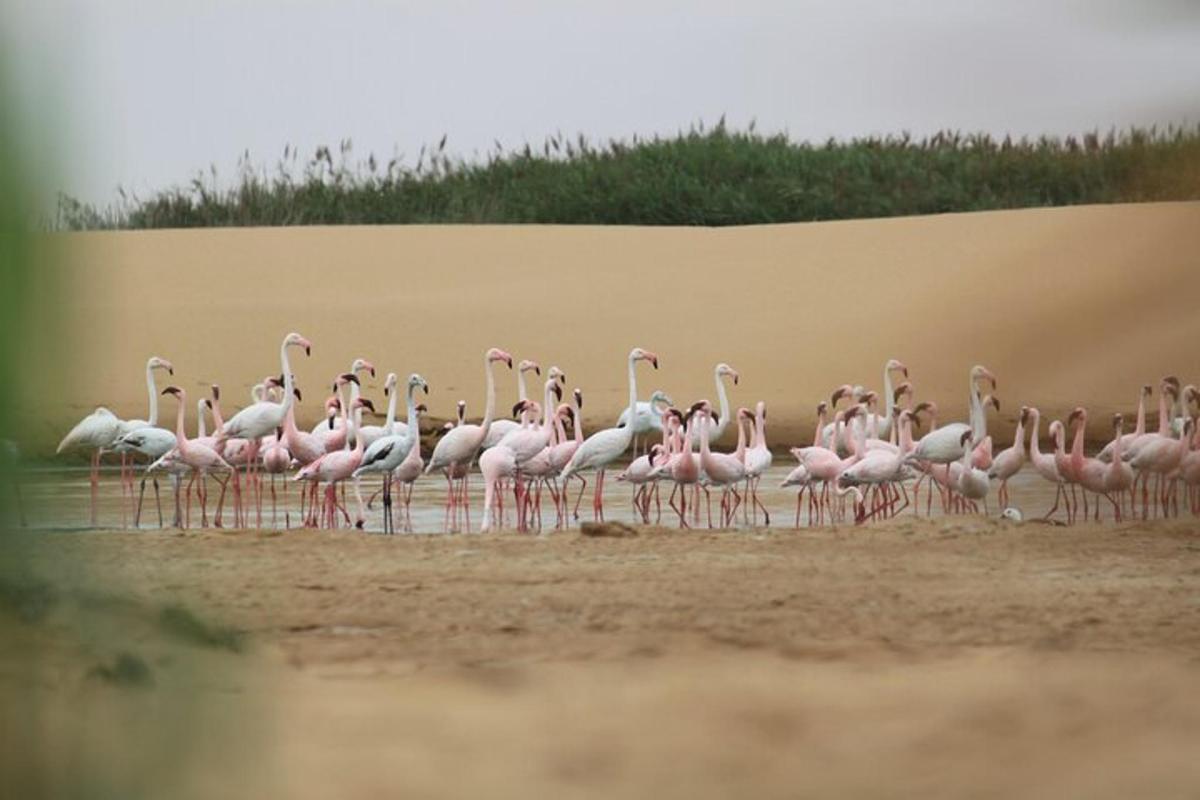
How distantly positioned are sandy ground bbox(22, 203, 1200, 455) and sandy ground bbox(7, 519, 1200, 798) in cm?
597

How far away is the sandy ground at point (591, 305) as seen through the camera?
65.9 feet

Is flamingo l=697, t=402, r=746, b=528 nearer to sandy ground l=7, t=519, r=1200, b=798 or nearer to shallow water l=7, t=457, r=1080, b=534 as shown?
shallow water l=7, t=457, r=1080, b=534

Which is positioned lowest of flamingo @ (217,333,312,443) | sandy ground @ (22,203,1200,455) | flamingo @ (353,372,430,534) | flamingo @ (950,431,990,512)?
flamingo @ (950,431,990,512)

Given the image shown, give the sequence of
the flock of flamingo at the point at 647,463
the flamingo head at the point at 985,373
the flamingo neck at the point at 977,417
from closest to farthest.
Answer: the flamingo head at the point at 985,373
the flock of flamingo at the point at 647,463
the flamingo neck at the point at 977,417

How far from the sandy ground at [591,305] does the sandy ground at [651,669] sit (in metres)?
5.97

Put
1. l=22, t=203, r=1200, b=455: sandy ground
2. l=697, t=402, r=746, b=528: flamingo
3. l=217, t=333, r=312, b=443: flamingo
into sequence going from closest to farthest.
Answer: l=697, t=402, r=746, b=528: flamingo → l=217, t=333, r=312, b=443: flamingo → l=22, t=203, r=1200, b=455: sandy ground

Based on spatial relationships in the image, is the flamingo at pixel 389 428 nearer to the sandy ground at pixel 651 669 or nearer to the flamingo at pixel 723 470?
the flamingo at pixel 723 470

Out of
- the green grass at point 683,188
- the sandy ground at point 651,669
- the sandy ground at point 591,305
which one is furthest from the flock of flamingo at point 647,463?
the green grass at point 683,188

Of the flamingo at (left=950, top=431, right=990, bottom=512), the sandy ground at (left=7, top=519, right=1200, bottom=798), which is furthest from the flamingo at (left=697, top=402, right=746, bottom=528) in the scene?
the sandy ground at (left=7, top=519, right=1200, bottom=798)

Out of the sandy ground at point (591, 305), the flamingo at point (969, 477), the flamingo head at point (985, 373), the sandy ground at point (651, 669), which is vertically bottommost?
the sandy ground at point (651, 669)

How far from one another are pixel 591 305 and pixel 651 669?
19.0 meters

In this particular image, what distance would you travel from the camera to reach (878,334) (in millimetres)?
23516

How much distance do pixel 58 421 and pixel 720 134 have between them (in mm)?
27273

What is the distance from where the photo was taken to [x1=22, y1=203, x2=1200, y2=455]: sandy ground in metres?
20.1
